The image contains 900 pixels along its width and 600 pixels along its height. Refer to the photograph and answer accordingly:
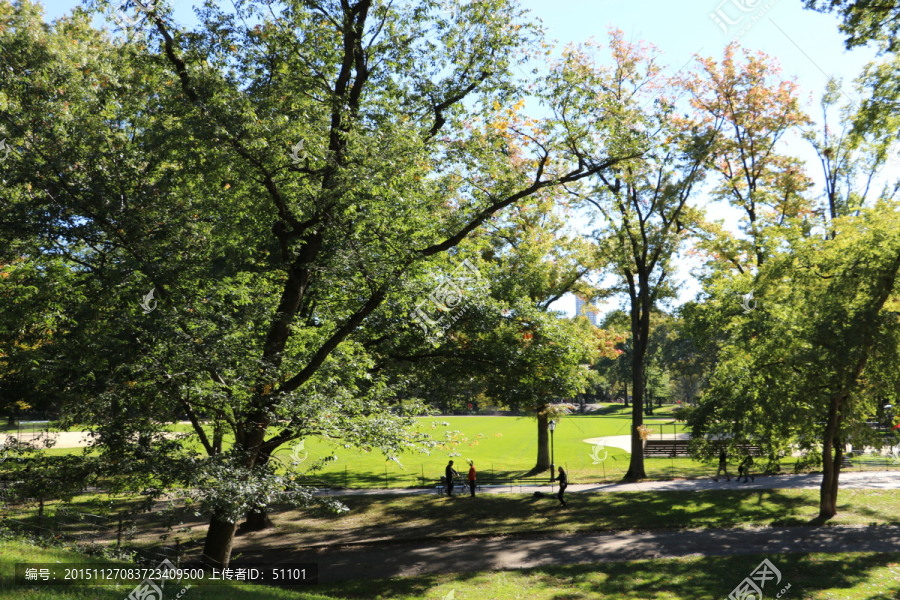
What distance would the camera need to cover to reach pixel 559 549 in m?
15.7

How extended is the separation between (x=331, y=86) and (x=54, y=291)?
713 centimetres

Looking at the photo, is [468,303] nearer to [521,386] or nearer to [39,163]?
[521,386]

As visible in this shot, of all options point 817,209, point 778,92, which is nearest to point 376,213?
point 778,92

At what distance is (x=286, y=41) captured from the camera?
12391 millimetres
